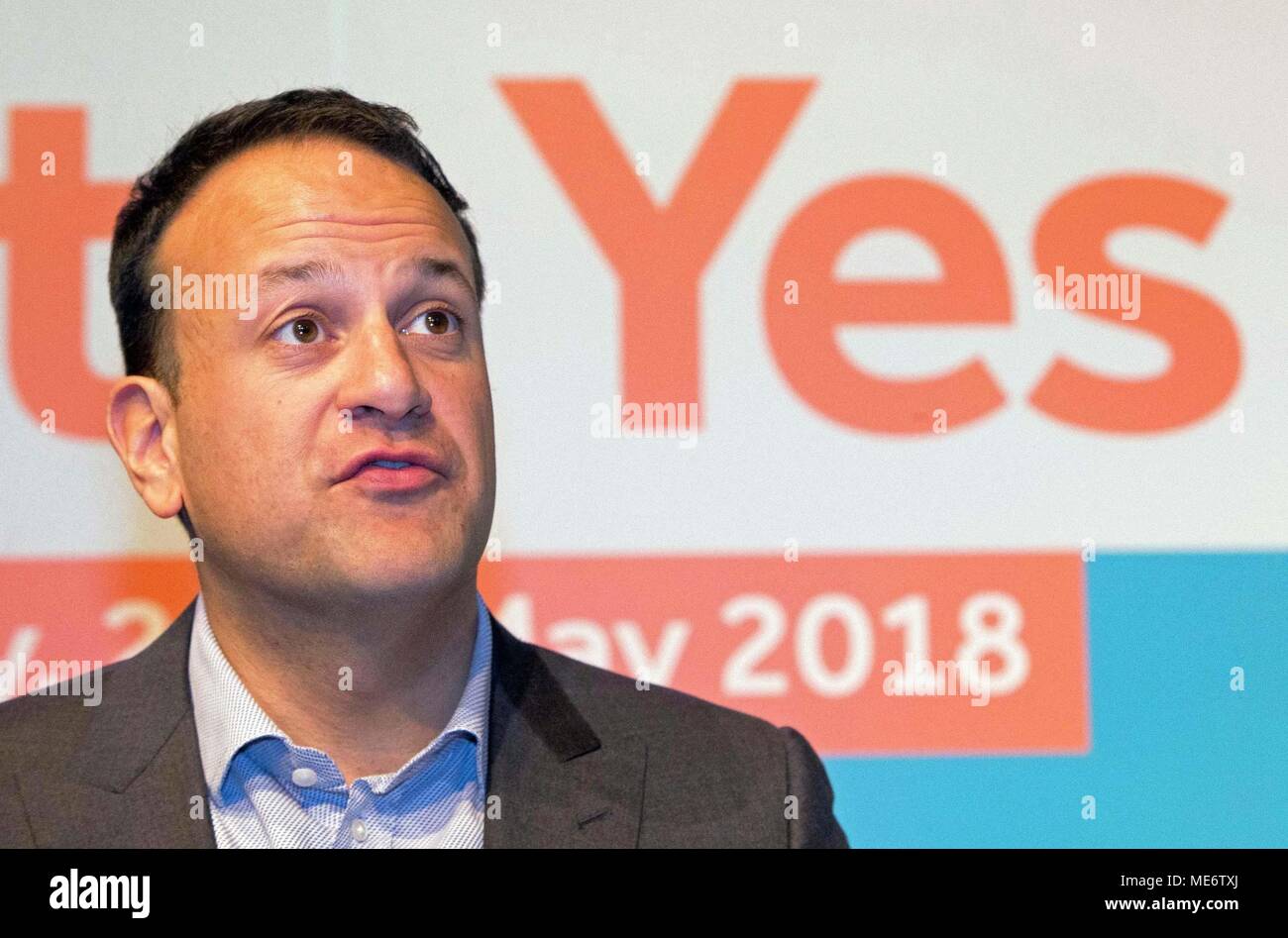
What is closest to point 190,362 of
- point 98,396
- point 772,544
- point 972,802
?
point 98,396

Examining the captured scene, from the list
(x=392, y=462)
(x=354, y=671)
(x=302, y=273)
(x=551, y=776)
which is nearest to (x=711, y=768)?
(x=551, y=776)

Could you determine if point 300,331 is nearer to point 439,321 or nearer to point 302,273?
point 302,273

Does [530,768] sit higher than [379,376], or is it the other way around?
[379,376]

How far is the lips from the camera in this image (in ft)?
6.46

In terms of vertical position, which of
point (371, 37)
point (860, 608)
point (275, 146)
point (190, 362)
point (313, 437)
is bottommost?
point (860, 608)

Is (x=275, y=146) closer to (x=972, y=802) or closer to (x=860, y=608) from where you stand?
(x=860, y=608)

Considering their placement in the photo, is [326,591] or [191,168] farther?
[191,168]

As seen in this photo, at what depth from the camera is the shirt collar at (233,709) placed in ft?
6.48

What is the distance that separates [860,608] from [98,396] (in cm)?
134

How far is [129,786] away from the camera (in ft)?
6.43

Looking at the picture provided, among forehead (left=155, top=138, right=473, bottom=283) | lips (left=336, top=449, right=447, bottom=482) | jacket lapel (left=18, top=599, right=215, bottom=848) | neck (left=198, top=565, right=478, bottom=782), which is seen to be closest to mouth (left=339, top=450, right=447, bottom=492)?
lips (left=336, top=449, right=447, bottom=482)

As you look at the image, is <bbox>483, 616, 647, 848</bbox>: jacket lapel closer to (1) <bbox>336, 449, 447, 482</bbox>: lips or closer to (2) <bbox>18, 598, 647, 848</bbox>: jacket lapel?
(2) <bbox>18, 598, 647, 848</bbox>: jacket lapel

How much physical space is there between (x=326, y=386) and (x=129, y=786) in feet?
1.96

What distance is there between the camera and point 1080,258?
98.7 inches
